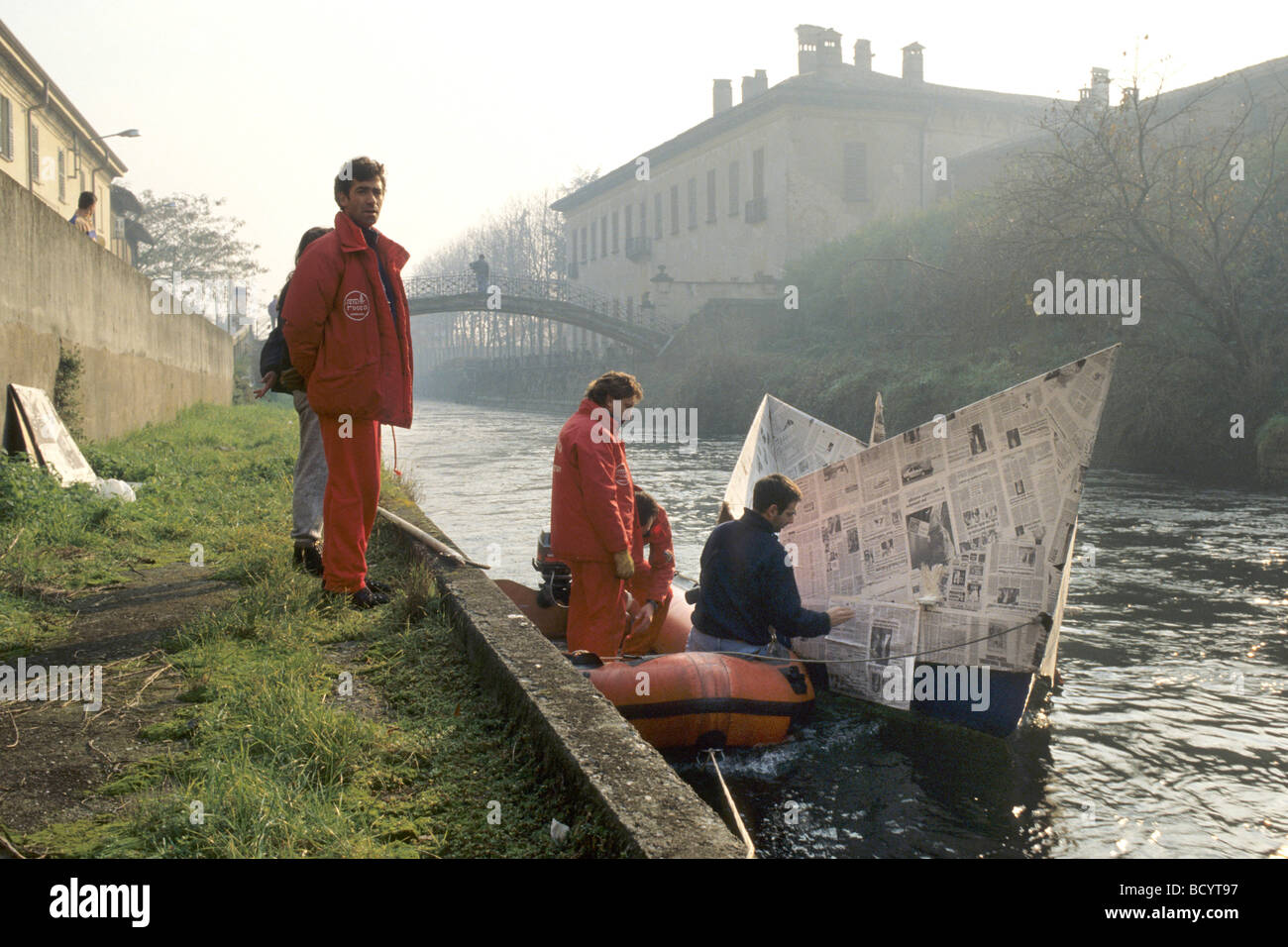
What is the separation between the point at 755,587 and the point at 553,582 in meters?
1.31

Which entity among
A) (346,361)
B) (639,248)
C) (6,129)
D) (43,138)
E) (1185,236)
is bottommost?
(346,361)

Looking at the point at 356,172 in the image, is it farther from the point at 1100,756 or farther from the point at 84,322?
the point at 84,322

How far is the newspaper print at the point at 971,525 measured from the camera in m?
5.14

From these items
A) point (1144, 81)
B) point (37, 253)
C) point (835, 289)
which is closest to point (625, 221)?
point (835, 289)

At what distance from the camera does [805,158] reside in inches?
1638

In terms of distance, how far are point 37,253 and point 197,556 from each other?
4.29 m

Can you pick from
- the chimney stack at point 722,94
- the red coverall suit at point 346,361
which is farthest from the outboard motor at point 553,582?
the chimney stack at point 722,94

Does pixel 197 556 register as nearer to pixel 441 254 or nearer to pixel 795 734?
pixel 795 734

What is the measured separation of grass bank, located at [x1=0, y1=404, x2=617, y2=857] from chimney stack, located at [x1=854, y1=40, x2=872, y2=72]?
45406 mm

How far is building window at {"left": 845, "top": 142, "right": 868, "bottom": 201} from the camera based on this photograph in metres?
42.1

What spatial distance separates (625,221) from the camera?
59281 millimetres

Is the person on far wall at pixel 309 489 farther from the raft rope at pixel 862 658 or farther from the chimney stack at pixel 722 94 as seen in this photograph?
the chimney stack at pixel 722 94

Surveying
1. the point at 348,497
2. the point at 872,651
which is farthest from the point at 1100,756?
the point at 348,497

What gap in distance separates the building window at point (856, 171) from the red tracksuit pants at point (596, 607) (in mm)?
38785
